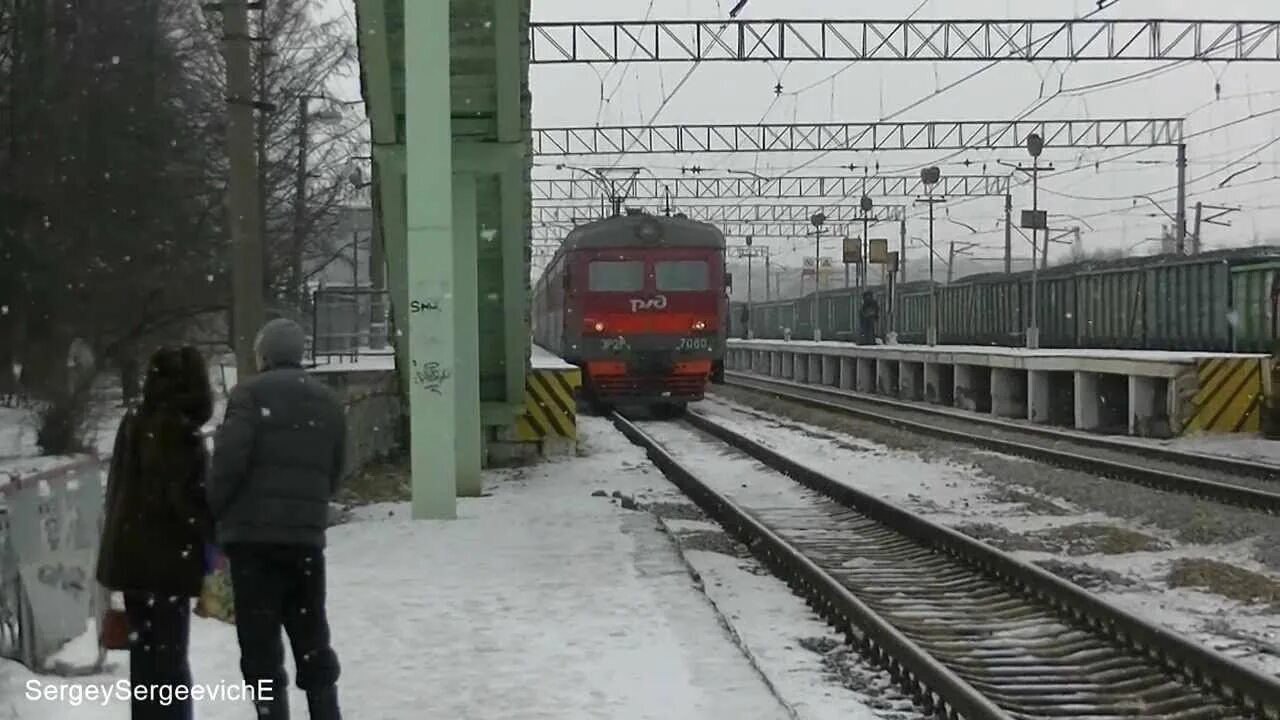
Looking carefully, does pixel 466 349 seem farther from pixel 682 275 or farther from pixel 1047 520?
pixel 682 275

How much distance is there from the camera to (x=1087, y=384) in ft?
81.9

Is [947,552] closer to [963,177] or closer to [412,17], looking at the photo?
[412,17]

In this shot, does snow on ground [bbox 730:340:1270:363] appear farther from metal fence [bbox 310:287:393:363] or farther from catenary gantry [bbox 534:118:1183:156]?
metal fence [bbox 310:287:393:363]

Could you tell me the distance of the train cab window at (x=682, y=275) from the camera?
25177mm

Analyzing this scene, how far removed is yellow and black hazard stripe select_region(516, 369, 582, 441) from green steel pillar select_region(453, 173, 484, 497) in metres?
4.70

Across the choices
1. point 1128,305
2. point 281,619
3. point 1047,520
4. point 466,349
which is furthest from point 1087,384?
point 281,619

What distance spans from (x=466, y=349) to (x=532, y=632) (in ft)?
19.9

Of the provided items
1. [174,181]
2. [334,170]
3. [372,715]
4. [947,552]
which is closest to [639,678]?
[372,715]

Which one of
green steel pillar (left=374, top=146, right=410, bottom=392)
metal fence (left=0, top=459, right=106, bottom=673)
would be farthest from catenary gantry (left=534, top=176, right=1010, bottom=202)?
metal fence (left=0, top=459, right=106, bottom=673)

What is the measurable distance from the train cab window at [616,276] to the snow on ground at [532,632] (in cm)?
1304

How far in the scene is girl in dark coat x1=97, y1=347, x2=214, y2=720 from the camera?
16.1 ft

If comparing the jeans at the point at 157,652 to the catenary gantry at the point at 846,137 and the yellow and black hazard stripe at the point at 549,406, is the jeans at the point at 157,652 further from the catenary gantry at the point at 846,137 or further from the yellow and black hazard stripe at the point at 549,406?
the catenary gantry at the point at 846,137

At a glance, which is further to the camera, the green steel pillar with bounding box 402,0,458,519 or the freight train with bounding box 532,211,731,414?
the freight train with bounding box 532,211,731,414

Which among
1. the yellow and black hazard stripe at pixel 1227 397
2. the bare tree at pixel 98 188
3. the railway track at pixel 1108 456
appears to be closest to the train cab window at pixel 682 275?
the railway track at pixel 1108 456
